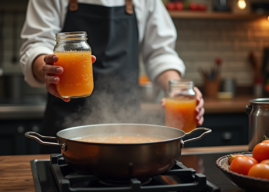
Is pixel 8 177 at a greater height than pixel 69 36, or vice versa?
pixel 69 36

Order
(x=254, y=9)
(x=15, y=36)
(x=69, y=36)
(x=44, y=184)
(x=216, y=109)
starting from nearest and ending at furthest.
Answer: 1. (x=44, y=184)
2. (x=69, y=36)
3. (x=216, y=109)
4. (x=15, y=36)
5. (x=254, y=9)

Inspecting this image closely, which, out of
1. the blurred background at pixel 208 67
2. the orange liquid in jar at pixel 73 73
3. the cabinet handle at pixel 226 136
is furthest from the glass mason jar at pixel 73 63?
the cabinet handle at pixel 226 136

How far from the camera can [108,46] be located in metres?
1.79

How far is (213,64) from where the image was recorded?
3867mm

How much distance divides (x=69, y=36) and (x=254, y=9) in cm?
314

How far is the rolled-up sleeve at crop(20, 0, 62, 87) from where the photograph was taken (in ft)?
5.18

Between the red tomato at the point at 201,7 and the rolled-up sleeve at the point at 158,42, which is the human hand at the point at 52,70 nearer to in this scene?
the rolled-up sleeve at the point at 158,42

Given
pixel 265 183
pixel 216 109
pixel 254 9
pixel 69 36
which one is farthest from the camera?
pixel 254 9

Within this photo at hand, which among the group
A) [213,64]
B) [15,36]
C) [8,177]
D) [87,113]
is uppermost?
[15,36]

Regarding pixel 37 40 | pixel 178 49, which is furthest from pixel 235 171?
pixel 178 49

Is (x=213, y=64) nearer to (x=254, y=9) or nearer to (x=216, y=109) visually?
(x=254, y=9)

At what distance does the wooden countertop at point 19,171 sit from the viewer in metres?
0.93

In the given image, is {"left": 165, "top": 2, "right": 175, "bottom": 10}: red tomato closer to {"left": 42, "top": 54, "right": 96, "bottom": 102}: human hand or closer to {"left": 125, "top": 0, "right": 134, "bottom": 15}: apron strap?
{"left": 125, "top": 0, "right": 134, "bottom": 15}: apron strap

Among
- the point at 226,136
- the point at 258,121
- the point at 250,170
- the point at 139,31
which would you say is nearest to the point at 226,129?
the point at 226,136
